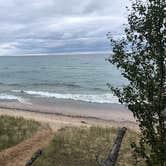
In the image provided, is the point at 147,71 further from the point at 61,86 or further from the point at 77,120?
the point at 61,86

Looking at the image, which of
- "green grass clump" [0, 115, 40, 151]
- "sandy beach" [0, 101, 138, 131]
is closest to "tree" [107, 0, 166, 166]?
"green grass clump" [0, 115, 40, 151]

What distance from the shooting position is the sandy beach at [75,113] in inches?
1302

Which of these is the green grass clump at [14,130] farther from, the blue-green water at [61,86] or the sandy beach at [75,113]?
the blue-green water at [61,86]

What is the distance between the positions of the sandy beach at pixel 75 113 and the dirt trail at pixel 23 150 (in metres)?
9.84

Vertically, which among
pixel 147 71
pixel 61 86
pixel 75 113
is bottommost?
pixel 75 113

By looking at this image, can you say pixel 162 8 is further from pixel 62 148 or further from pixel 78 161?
pixel 62 148

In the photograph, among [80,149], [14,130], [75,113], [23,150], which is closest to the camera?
[23,150]

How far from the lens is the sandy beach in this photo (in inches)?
1302

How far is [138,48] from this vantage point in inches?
361

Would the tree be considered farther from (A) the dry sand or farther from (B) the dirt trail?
(A) the dry sand

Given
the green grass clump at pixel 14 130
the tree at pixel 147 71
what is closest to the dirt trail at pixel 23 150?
the green grass clump at pixel 14 130

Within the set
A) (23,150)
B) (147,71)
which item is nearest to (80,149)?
(23,150)

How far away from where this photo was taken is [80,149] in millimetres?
19234

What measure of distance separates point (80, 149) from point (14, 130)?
4345 mm
